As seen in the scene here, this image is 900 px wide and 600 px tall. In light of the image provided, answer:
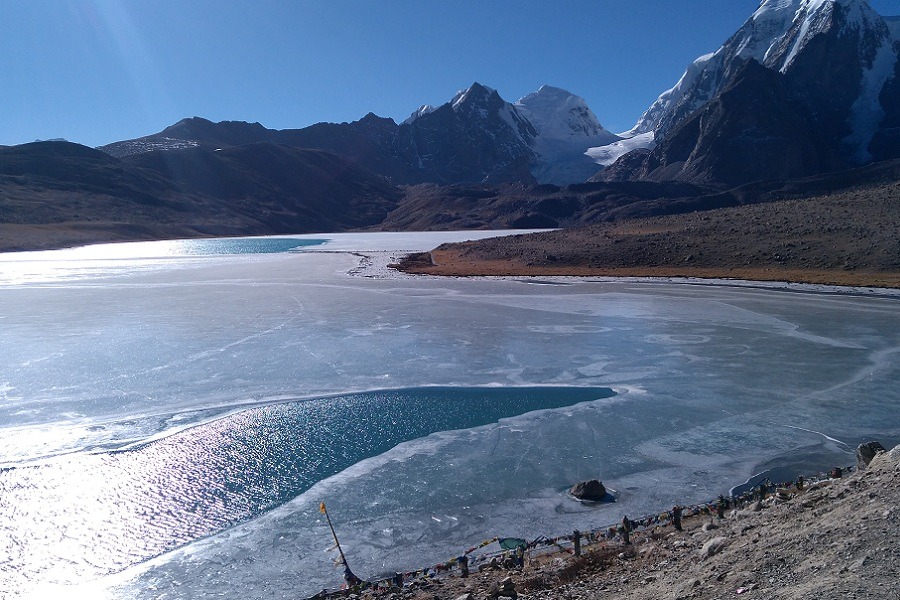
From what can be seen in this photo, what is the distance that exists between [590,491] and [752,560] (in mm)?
3889

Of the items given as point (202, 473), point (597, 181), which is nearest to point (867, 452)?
point (202, 473)

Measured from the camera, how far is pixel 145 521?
9883 mm

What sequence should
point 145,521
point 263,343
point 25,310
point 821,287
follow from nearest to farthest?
1. point 145,521
2. point 263,343
3. point 25,310
4. point 821,287

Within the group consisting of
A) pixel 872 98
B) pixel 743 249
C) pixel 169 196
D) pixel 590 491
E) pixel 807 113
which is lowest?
pixel 590 491

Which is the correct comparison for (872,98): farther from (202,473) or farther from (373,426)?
(202,473)

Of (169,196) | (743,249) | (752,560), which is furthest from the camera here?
(169,196)

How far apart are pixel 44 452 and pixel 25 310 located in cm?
2165

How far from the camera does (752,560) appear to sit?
21.5ft

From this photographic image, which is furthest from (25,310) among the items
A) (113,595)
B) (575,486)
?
(575,486)

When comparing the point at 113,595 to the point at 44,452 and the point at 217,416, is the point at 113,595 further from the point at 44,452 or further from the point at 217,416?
the point at 217,416

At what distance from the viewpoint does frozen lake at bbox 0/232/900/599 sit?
9195 mm

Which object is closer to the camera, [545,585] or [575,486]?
[545,585]

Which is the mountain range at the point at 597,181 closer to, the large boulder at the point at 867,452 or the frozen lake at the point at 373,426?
the frozen lake at the point at 373,426

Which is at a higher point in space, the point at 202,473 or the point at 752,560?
the point at 752,560
